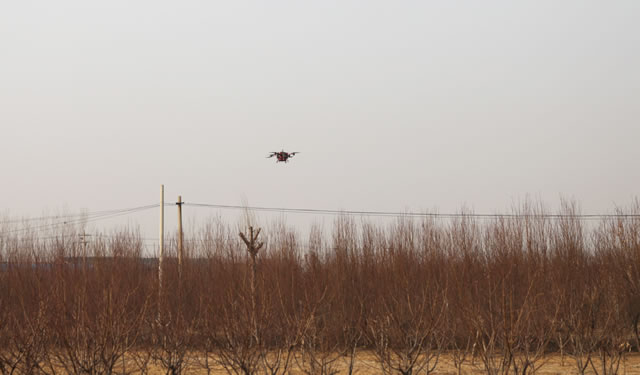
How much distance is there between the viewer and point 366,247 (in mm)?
15016

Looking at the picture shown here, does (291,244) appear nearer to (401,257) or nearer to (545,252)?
(401,257)

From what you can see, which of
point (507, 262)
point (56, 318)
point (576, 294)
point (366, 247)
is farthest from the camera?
point (366, 247)

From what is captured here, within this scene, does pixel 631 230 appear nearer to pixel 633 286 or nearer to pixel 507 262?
pixel 633 286

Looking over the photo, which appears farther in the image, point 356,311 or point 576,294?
point 356,311

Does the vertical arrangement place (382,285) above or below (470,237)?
below

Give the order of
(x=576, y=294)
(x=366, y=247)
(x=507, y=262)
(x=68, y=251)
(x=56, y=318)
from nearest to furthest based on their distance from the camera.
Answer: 1. (x=56, y=318)
2. (x=68, y=251)
3. (x=576, y=294)
4. (x=507, y=262)
5. (x=366, y=247)

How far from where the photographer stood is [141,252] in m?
13.8

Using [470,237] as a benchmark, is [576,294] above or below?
below

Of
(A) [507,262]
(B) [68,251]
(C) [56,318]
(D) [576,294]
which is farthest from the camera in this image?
(A) [507,262]

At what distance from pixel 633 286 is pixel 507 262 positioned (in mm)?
2735

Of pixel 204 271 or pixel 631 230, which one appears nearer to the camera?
pixel 204 271

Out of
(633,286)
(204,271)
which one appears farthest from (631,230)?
(204,271)

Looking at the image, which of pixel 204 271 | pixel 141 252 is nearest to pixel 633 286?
pixel 204 271

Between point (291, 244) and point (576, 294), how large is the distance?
5.51 m
